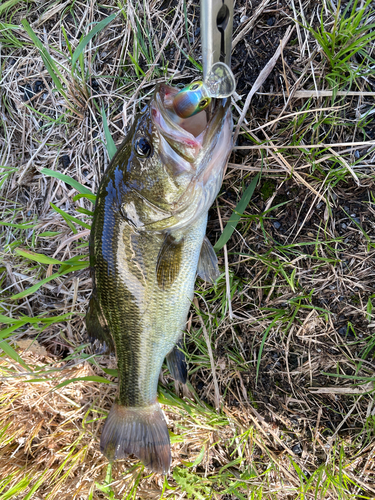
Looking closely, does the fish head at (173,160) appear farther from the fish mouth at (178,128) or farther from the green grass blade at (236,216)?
the green grass blade at (236,216)

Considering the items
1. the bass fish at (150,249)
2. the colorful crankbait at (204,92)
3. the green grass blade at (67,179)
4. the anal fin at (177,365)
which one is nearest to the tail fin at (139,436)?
the bass fish at (150,249)

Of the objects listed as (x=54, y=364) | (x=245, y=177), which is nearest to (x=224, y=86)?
(x=245, y=177)

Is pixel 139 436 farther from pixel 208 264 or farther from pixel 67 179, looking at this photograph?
pixel 67 179

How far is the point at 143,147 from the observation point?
183cm

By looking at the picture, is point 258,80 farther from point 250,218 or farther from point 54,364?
point 54,364

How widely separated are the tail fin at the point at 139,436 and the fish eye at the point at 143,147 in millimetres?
1665

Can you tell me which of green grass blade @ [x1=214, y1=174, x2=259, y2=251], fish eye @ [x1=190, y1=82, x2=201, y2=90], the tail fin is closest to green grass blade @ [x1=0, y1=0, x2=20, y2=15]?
fish eye @ [x1=190, y1=82, x2=201, y2=90]

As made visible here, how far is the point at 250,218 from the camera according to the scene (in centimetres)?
231

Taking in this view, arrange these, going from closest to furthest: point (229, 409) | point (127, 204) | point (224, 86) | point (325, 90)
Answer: point (224, 86) < point (127, 204) < point (325, 90) < point (229, 409)

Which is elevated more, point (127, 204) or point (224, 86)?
point (224, 86)

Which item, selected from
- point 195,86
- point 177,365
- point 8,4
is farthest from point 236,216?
point 8,4

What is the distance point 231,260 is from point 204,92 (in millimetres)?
1171

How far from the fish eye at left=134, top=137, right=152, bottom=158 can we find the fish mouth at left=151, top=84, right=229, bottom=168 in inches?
4.0

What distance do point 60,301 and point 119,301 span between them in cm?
115
